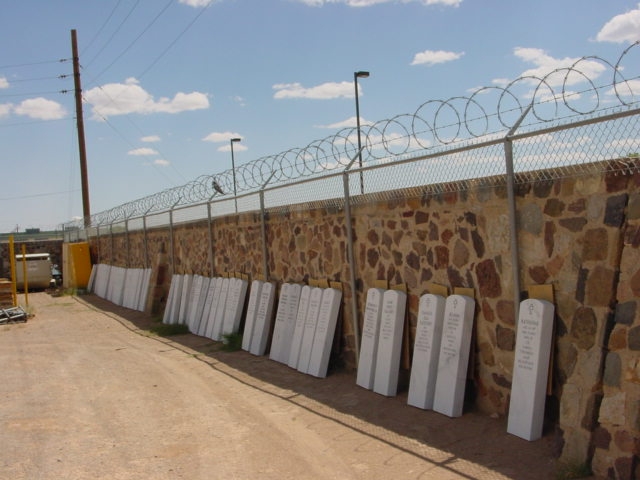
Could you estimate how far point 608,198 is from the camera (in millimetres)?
4562

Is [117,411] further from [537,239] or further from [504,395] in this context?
[537,239]

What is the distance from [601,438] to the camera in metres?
4.27

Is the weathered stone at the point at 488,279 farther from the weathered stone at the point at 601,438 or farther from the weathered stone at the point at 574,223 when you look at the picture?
the weathered stone at the point at 601,438

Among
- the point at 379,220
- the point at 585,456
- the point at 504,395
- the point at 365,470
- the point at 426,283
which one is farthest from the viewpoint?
the point at 379,220

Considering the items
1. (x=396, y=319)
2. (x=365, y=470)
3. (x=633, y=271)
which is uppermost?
(x=633, y=271)

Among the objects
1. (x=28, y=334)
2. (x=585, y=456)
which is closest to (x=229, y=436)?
(x=585, y=456)

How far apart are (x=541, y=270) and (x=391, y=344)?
6.70 feet

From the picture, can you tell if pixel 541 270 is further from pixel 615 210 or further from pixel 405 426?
pixel 405 426

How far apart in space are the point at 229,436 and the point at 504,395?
2.42 metres

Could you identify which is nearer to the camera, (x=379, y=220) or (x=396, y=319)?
(x=396, y=319)

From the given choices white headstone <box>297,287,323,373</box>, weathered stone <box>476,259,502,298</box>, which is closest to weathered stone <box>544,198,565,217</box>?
weathered stone <box>476,259,502,298</box>

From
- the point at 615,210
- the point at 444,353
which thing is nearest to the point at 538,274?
the point at 615,210

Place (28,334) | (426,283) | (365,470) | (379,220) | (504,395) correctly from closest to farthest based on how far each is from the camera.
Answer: (365,470) < (504,395) < (426,283) < (379,220) < (28,334)

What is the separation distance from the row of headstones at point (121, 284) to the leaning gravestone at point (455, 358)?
1145cm
